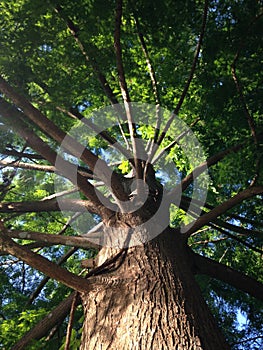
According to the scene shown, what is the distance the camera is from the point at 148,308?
232cm

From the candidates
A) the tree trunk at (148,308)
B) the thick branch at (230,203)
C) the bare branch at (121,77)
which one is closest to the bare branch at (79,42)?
the bare branch at (121,77)

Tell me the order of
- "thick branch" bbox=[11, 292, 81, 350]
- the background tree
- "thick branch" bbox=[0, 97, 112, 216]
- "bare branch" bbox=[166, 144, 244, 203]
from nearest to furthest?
the background tree, "thick branch" bbox=[11, 292, 81, 350], "thick branch" bbox=[0, 97, 112, 216], "bare branch" bbox=[166, 144, 244, 203]

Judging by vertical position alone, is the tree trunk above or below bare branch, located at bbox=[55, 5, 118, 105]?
below

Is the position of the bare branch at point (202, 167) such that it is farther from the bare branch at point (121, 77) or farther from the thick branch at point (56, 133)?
the thick branch at point (56, 133)

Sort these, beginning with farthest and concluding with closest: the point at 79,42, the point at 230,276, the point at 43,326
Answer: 1. the point at 79,42
2. the point at 230,276
3. the point at 43,326

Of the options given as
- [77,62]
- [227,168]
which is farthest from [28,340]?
[77,62]

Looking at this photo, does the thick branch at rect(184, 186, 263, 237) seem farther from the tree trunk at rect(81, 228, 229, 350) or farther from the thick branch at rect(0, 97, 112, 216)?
the thick branch at rect(0, 97, 112, 216)

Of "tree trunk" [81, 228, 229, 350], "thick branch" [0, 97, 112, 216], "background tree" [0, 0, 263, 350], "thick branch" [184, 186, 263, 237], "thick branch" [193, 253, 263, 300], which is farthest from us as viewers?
"thick branch" [193, 253, 263, 300]

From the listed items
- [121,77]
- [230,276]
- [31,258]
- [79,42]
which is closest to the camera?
[31,258]

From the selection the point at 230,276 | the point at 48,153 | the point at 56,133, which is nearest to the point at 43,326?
the point at 48,153

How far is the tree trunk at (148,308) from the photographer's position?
209 centimetres

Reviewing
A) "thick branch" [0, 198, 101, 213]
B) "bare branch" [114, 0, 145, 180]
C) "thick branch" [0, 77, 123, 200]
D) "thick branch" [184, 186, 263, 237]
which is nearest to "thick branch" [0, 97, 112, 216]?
"thick branch" [0, 77, 123, 200]

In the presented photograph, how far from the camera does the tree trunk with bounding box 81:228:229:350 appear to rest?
6.86 ft

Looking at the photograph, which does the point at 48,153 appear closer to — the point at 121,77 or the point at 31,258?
the point at 121,77
